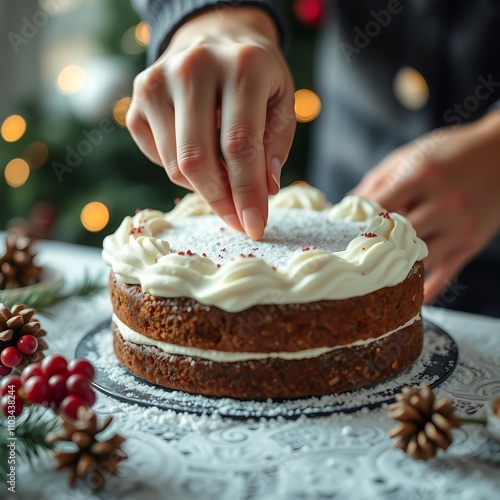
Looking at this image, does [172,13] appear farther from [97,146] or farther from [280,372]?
[97,146]

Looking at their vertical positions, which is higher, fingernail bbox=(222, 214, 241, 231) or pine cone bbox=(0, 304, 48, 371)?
fingernail bbox=(222, 214, 241, 231)

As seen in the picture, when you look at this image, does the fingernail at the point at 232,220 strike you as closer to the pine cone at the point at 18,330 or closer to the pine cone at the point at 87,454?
the pine cone at the point at 18,330

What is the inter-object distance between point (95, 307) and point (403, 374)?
936mm

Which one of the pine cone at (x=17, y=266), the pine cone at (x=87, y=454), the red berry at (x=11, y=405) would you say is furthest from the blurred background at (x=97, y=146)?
the pine cone at (x=87, y=454)

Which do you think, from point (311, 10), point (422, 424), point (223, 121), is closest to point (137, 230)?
point (223, 121)

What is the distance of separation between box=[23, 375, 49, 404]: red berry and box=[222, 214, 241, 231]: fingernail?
567mm

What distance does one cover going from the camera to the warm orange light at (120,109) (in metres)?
3.46

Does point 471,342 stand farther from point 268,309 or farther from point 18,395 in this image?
point 18,395

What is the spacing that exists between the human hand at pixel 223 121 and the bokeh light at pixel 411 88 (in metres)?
0.89

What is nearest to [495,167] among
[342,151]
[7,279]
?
[342,151]

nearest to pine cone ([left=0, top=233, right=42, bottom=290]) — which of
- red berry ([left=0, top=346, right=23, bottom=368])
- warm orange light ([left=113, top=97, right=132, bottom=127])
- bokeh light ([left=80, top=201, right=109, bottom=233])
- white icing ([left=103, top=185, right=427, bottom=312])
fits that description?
white icing ([left=103, top=185, right=427, bottom=312])

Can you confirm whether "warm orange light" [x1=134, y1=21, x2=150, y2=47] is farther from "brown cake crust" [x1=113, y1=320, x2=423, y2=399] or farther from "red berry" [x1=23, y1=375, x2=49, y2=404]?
"red berry" [x1=23, y1=375, x2=49, y2=404]

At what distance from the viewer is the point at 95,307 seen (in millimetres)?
1990

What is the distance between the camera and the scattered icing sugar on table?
1290 millimetres
